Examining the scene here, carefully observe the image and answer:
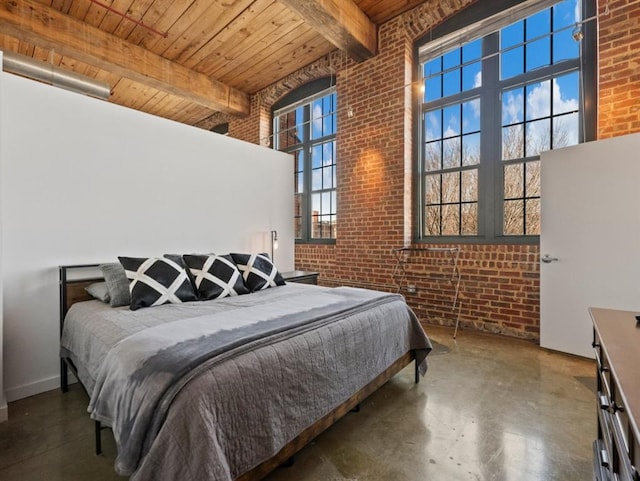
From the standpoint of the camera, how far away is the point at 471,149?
12.9 feet

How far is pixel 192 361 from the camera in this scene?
124 cm

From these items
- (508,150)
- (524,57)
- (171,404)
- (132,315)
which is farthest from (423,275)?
(171,404)

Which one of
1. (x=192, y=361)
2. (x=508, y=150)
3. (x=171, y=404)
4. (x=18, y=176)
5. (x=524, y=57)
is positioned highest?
(x=524, y=57)

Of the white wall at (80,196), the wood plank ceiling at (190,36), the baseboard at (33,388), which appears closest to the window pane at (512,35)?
the wood plank ceiling at (190,36)

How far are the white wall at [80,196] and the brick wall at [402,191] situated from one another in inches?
73.0

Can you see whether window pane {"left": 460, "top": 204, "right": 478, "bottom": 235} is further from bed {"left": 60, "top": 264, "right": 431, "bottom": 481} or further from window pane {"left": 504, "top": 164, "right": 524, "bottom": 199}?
bed {"left": 60, "top": 264, "right": 431, "bottom": 481}

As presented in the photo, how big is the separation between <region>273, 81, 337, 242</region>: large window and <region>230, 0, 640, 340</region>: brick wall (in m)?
0.34

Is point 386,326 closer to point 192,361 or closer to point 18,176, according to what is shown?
point 192,361

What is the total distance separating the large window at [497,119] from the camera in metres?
3.37

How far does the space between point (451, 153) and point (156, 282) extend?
364cm

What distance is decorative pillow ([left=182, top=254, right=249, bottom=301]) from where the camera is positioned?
262 centimetres

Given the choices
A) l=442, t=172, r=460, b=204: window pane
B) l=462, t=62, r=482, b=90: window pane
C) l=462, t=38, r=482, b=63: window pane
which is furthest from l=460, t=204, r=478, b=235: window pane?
l=462, t=38, r=482, b=63: window pane

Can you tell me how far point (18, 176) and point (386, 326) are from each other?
284cm

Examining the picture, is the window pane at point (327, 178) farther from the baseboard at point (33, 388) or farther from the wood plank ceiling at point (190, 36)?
the baseboard at point (33, 388)
